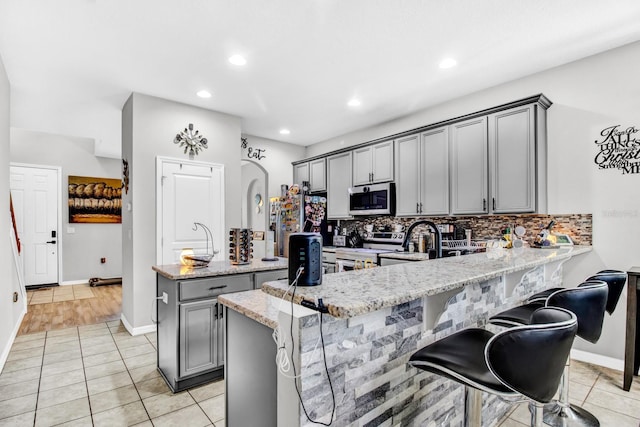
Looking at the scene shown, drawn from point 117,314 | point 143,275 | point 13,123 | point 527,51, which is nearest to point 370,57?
point 527,51

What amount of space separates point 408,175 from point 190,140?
2819mm

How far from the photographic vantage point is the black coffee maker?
3.58 feet

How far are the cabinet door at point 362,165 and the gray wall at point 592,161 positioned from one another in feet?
6.69

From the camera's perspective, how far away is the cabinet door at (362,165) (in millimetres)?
4738

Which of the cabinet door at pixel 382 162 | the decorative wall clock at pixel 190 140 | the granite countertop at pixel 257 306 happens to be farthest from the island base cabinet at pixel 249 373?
the cabinet door at pixel 382 162

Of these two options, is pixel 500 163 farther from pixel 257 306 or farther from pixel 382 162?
pixel 257 306

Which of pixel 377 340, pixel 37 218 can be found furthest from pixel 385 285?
pixel 37 218

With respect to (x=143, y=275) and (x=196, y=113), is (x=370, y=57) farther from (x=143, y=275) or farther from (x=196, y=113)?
(x=143, y=275)

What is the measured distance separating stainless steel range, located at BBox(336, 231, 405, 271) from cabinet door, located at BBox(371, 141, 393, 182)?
81 cm

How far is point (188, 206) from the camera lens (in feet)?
13.7

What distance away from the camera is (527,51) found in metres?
2.92

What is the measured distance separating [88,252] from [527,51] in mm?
8082

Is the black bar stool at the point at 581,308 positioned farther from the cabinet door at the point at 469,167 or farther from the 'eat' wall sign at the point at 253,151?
the 'eat' wall sign at the point at 253,151

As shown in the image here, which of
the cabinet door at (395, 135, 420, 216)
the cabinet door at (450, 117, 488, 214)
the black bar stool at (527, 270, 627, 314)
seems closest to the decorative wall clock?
the cabinet door at (395, 135, 420, 216)
